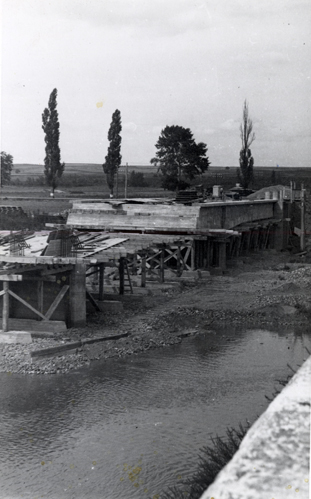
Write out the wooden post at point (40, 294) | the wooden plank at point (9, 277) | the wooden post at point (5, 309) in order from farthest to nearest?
the wooden post at point (40, 294) < the wooden post at point (5, 309) < the wooden plank at point (9, 277)

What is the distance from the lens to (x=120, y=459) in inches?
374

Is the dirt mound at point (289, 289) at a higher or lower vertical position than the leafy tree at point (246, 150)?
lower

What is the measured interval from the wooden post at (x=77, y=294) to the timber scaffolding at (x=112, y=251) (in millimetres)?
28

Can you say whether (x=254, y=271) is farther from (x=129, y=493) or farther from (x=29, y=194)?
(x=129, y=493)

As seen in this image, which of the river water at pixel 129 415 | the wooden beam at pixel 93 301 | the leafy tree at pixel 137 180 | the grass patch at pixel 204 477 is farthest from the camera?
the leafy tree at pixel 137 180

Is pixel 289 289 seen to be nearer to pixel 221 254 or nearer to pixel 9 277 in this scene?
pixel 221 254

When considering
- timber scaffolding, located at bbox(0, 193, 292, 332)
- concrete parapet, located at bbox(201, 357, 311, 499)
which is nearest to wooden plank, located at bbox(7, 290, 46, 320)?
timber scaffolding, located at bbox(0, 193, 292, 332)

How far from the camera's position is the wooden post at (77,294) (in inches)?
661

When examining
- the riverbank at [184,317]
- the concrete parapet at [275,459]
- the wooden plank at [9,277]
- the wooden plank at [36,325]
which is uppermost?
the concrete parapet at [275,459]

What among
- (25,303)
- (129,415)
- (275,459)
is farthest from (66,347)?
(275,459)

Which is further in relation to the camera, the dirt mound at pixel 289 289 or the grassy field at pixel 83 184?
the grassy field at pixel 83 184

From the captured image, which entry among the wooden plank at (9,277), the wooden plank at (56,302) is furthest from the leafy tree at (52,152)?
the wooden plank at (9,277)

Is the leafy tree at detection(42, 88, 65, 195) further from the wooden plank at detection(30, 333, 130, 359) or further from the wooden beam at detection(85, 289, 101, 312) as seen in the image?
the wooden plank at detection(30, 333, 130, 359)

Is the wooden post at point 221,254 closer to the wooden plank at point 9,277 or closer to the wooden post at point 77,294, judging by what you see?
the wooden post at point 77,294
